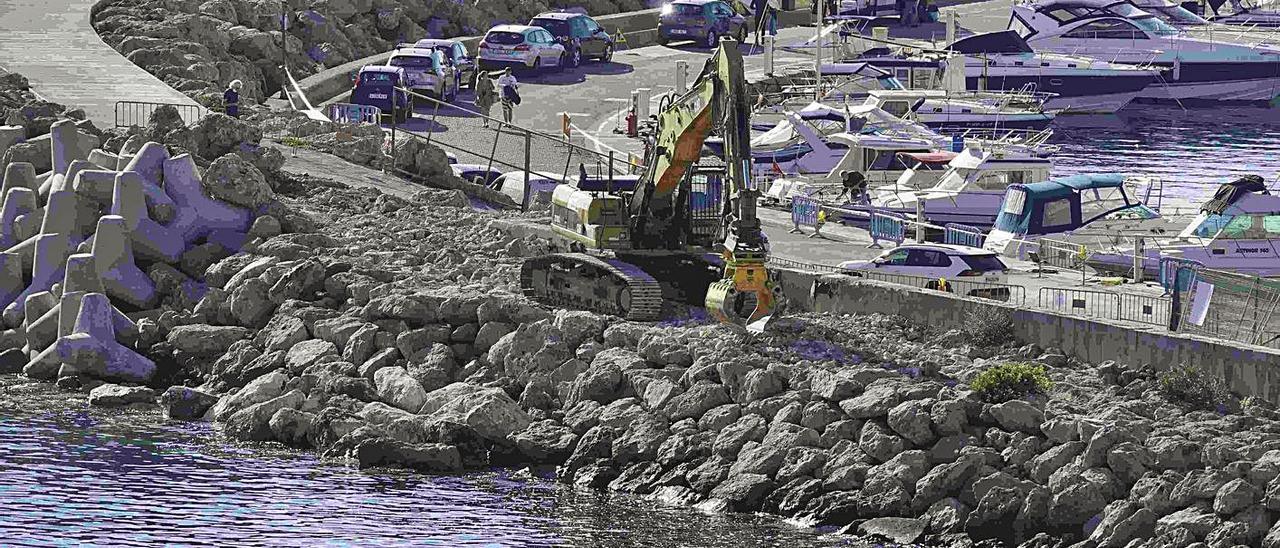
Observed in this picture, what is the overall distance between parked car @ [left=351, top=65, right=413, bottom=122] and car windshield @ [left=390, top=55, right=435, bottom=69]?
2.65 meters

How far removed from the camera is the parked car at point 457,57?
65.4 metres

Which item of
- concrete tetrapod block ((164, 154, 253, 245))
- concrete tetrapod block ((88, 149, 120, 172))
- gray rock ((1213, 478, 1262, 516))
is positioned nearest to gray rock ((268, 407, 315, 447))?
concrete tetrapod block ((164, 154, 253, 245))

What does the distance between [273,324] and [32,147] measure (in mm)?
9068

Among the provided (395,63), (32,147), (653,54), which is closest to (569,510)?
(32,147)

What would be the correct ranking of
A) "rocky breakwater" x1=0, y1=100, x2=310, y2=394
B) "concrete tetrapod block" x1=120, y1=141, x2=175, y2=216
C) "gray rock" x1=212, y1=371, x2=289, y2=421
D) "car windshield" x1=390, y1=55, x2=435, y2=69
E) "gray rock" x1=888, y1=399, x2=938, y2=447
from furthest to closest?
1. "car windshield" x1=390, y1=55, x2=435, y2=69
2. "concrete tetrapod block" x1=120, y1=141, x2=175, y2=216
3. "rocky breakwater" x1=0, y1=100, x2=310, y2=394
4. "gray rock" x1=212, y1=371, x2=289, y2=421
5. "gray rock" x1=888, y1=399, x2=938, y2=447

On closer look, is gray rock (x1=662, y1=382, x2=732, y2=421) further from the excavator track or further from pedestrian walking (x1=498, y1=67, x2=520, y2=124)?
pedestrian walking (x1=498, y1=67, x2=520, y2=124)

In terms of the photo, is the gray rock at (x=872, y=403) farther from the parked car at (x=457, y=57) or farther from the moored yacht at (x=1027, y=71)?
the moored yacht at (x=1027, y=71)

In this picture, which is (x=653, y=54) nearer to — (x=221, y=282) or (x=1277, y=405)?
(x=221, y=282)

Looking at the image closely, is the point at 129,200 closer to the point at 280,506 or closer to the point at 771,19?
the point at 280,506

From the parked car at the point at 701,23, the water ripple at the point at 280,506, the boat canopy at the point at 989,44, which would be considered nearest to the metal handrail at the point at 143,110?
the water ripple at the point at 280,506

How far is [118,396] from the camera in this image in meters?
34.6

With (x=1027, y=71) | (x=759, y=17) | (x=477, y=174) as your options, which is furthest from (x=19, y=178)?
(x=1027, y=71)

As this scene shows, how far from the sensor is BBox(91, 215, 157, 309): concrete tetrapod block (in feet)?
125

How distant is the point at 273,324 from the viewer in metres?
36.5
